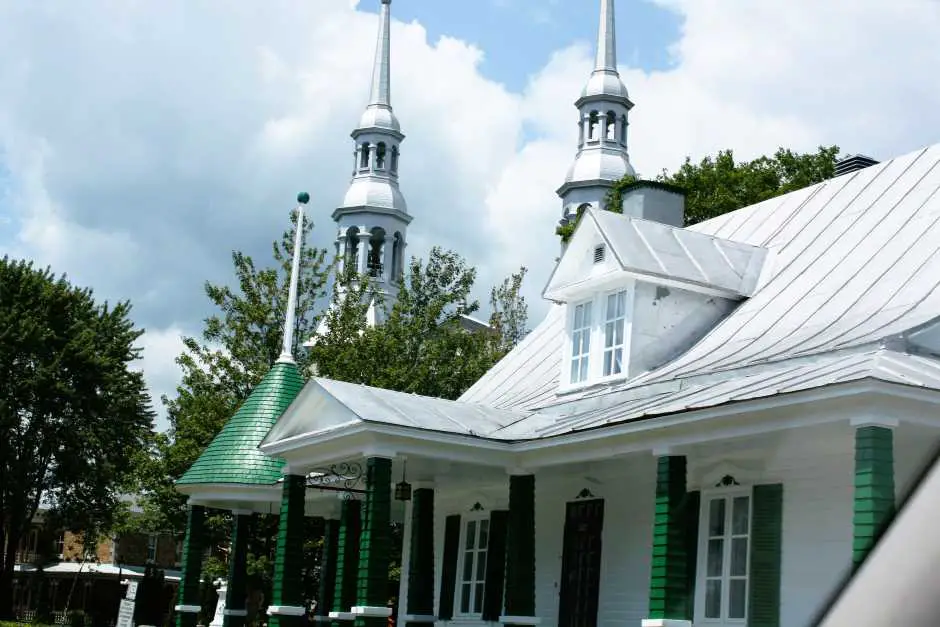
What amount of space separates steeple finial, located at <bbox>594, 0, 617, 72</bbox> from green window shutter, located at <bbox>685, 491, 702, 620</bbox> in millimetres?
60344

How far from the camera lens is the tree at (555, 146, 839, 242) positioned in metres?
32.8

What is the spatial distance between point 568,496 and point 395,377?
1556 cm

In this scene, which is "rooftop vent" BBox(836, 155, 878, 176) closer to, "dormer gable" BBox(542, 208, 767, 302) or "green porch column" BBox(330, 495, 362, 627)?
"dormer gable" BBox(542, 208, 767, 302)

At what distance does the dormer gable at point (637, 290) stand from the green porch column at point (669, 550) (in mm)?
3893

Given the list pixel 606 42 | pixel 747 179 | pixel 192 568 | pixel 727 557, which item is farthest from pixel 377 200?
pixel 727 557

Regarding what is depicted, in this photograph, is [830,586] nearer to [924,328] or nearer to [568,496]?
[924,328]

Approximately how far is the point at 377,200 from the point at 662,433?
205 feet

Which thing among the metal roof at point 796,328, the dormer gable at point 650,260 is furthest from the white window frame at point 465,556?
the dormer gable at point 650,260

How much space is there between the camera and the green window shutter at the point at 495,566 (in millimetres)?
17547

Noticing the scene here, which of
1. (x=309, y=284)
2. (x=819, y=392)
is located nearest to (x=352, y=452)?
(x=819, y=392)

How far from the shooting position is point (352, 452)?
15.1 metres

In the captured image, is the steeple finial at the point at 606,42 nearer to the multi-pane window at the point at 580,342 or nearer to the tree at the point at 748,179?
the tree at the point at 748,179

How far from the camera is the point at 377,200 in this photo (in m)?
73.6

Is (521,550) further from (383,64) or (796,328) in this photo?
(383,64)
